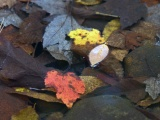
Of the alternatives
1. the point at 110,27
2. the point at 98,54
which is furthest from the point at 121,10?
the point at 98,54

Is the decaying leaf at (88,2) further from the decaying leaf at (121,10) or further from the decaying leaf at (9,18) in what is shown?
the decaying leaf at (9,18)

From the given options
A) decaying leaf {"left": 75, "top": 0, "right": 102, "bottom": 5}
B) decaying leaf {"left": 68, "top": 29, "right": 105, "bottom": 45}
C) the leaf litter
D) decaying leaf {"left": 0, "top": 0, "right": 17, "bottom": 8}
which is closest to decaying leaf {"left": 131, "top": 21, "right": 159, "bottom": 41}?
the leaf litter

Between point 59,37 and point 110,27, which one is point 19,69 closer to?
point 59,37

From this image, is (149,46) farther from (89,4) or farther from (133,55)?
(89,4)

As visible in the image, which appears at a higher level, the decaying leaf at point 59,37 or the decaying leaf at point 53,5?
the decaying leaf at point 53,5

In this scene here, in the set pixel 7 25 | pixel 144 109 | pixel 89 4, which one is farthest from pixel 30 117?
pixel 89 4

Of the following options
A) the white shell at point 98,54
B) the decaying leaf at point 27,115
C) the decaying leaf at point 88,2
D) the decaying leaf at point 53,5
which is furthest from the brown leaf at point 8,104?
the decaying leaf at point 88,2
